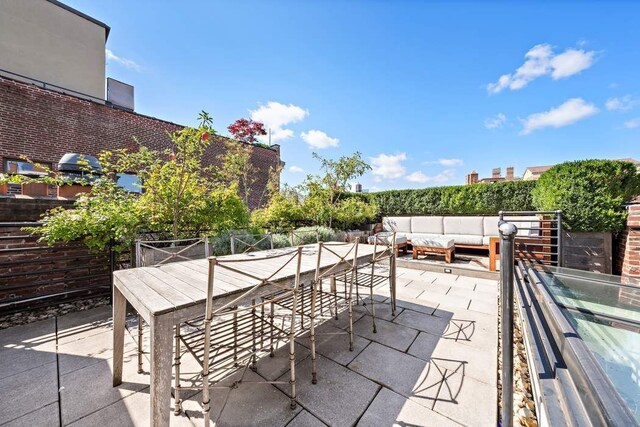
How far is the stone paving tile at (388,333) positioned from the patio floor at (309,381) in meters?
0.01

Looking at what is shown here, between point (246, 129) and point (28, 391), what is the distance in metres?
11.3

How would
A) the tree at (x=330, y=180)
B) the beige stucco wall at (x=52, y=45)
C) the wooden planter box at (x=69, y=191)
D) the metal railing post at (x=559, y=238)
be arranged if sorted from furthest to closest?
1. the beige stucco wall at (x=52, y=45)
2. the tree at (x=330, y=180)
3. the wooden planter box at (x=69, y=191)
4. the metal railing post at (x=559, y=238)

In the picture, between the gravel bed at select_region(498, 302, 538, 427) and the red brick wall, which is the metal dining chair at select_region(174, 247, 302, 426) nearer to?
the gravel bed at select_region(498, 302, 538, 427)

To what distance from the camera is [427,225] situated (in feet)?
24.6

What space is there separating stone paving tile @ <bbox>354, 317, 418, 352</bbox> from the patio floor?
0.4 inches

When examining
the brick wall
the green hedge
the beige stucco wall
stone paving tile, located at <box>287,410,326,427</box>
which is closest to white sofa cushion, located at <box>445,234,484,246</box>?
the green hedge

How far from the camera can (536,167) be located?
21703mm

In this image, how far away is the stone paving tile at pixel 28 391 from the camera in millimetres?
1573

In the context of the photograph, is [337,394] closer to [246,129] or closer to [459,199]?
[459,199]

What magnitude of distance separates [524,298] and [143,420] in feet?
10.9

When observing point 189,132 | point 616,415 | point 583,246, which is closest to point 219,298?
point 616,415

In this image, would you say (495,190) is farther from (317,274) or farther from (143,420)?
(143,420)

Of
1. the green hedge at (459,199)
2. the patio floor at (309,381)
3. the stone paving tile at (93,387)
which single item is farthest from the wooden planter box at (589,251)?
the stone paving tile at (93,387)

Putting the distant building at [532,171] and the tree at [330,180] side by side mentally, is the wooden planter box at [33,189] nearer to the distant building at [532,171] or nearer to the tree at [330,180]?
the tree at [330,180]
